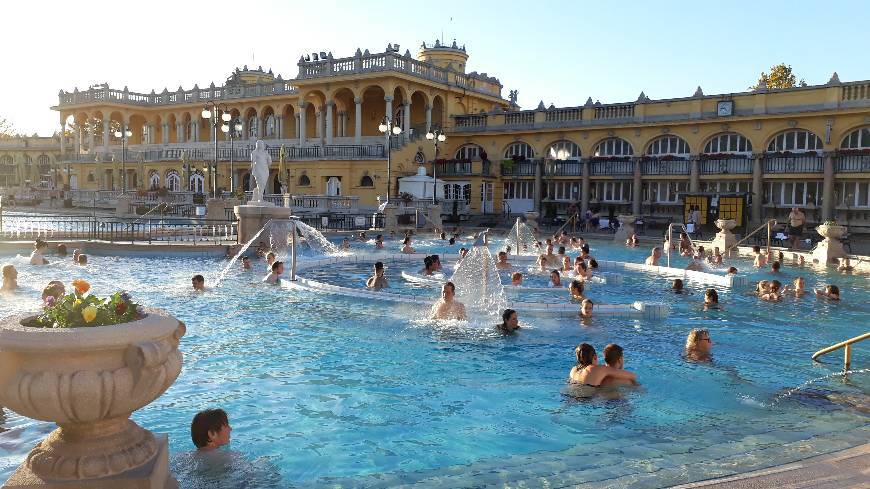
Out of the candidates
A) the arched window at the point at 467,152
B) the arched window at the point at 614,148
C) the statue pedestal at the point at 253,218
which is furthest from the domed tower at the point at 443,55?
the statue pedestal at the point at 253,218

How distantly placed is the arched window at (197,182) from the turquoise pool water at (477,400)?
147ft

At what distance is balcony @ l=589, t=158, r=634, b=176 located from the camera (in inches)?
1620

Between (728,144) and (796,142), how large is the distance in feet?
11.3

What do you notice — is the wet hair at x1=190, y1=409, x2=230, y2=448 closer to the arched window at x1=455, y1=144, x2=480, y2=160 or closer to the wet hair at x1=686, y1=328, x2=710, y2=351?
the wet hair at x1=686, y1=328, x2=710, y2=351

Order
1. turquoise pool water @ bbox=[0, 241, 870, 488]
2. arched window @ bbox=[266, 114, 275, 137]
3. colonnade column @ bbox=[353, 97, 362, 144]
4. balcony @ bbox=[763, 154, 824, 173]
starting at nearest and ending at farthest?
turquoise pool water @ bbox=[0, 241, 870, 488]
balcony @ bbox=[763, 154, 824, 173]
colonnade column @ bbox=[353, 97, 362, 144]
arched window @ bbox=[266, 114, 275, 137]

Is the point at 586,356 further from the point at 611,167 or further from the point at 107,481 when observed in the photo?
the point at 611,167

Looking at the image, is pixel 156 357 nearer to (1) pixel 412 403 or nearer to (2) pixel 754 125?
(1) pixel 412 403

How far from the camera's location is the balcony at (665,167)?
39.0 metres

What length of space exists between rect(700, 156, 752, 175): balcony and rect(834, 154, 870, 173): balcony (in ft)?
13.8

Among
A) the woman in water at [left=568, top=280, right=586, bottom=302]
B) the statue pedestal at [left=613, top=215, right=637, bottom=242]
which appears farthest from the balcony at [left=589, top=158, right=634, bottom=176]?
the woman in water at [left=568, top=280, right=586, bottom=302]

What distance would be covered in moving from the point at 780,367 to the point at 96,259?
1898 cm

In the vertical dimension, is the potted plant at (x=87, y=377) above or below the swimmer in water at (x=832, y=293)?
above

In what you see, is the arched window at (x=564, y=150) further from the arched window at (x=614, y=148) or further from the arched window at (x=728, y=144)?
the arched window at (x=728, y=144)

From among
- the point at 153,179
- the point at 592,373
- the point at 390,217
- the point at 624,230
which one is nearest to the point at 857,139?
the point at 624,230
